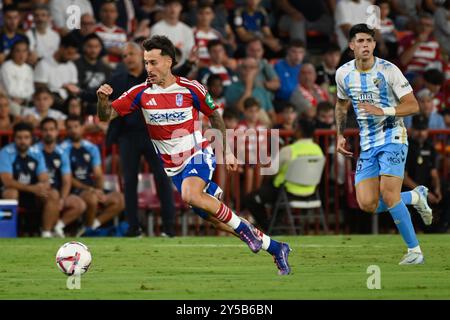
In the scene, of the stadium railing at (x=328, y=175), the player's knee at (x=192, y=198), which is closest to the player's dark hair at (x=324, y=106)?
the stadium railing at (x=328, y=175)

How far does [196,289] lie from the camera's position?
10.5 metres

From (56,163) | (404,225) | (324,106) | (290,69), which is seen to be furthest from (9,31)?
(404,225)

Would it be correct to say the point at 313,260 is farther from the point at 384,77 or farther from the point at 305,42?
the point at 305,42

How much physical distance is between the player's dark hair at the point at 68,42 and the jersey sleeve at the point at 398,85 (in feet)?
28.3

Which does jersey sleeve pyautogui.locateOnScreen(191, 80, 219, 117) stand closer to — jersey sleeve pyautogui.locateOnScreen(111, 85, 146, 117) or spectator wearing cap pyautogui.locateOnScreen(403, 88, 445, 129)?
jersey sleeve pyautogui.locateOnScreen(111, 85, 146, 117)

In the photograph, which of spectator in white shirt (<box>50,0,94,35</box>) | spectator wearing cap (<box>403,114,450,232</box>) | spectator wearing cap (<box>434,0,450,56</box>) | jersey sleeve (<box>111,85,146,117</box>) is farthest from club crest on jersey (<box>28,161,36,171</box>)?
spectator wearing cap (<box>434,0,450,56</box>)

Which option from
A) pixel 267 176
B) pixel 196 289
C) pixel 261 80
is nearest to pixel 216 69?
pixel 261 80

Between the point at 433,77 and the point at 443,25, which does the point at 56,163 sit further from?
the point at 443,25

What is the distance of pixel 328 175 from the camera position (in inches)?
783

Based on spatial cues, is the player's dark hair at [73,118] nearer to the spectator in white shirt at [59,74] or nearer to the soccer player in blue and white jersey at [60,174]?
the soccer player in blue and white jersey at [60,174]

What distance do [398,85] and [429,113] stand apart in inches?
311

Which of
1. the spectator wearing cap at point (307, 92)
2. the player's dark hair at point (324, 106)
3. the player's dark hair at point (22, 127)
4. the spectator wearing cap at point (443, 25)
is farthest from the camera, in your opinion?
the spectator wearing cap at point (443, 25)

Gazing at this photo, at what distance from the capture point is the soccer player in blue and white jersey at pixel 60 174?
18.8m
